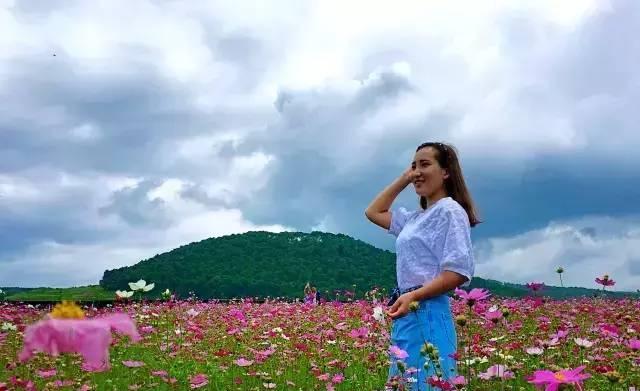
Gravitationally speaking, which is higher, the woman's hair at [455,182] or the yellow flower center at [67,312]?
the woman's hair at [455,182]

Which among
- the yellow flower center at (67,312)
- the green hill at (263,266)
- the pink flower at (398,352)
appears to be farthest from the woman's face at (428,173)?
the green hill at (263,266)

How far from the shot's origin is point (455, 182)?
345cm

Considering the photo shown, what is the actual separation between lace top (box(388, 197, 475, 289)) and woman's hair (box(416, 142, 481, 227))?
6.7 inches

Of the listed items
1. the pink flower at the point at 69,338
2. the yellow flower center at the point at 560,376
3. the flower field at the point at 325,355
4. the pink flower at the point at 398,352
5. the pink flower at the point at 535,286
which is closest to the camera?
the pink flower at the point at 69,338

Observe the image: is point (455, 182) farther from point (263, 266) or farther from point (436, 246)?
point (263, 266)

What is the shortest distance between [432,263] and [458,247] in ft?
0.63

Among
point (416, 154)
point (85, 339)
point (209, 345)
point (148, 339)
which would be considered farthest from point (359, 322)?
point (85, 339)

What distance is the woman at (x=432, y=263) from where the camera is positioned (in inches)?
118

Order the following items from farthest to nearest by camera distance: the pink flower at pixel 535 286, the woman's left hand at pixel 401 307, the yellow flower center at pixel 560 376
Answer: the pink flower at pixel 535 286 < the woman's left hand at pixel 401 307 < the yellow flower center at pixel 560 376

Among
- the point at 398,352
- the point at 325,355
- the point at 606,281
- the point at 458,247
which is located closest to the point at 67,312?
the point at 398,352

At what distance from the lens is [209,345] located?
6.95 meters

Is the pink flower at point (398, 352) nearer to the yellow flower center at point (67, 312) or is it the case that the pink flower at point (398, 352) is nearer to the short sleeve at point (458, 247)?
the short sleeve at point (458, 247)

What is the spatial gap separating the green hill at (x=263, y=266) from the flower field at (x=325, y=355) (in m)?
28.3

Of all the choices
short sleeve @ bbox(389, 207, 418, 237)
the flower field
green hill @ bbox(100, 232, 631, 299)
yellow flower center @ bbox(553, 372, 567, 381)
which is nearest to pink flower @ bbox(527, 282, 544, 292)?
the flower field
